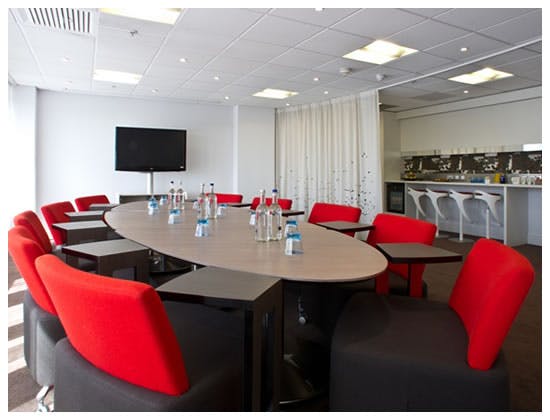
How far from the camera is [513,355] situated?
8.14ft

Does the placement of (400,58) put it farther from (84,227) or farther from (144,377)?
(144,377)

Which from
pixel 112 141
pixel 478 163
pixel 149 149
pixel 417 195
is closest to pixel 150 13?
pixel 149 149

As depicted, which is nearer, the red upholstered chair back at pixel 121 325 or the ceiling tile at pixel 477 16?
the red upholstered chair back at pixel 121 325

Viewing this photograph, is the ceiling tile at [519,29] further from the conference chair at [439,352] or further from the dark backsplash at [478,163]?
the dark backsplash at [478,163]

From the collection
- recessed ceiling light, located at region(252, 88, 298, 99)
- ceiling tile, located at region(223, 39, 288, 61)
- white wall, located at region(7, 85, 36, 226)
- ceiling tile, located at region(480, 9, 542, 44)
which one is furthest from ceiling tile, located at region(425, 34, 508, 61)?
white wall, located at region(7, 85, 36, 226)

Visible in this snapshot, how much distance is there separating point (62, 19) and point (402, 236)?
13.0 feet

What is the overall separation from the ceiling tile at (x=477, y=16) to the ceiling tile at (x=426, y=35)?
119 millimetres

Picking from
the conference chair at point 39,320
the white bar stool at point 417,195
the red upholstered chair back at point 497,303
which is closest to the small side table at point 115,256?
the conference chair at point 39,320

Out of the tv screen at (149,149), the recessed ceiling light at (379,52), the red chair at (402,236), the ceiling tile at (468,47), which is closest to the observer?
the red chair at (402,236)

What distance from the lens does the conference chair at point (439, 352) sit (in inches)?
51.9

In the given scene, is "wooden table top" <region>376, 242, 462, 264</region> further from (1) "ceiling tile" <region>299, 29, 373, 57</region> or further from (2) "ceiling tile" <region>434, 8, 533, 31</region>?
(1) "ceiling tile" <region>299, 29, 373, 57</region>

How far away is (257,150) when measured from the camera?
862cm

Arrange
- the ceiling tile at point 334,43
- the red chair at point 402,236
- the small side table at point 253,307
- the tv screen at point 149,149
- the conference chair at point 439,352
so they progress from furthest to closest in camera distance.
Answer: the tv screen at point 149,149
the ceiling tile at point 334,43
the red chair at point 402,236
the conference chair at point 439,352
the small side table at point 253,307
